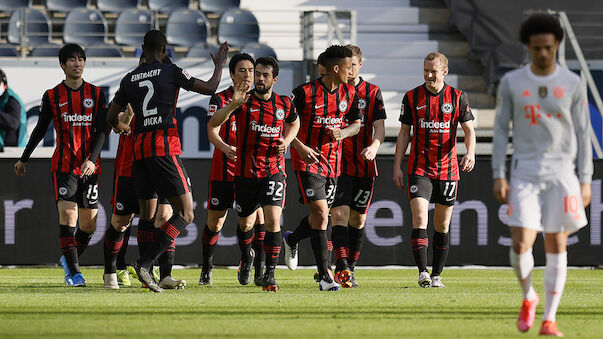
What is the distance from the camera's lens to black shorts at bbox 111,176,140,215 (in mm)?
9453

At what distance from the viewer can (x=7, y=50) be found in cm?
1772

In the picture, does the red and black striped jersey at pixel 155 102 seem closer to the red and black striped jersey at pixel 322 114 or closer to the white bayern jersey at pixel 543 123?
the red and black striped jersey at pixel 322 114

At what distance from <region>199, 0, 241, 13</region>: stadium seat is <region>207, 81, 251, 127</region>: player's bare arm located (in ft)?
36.8

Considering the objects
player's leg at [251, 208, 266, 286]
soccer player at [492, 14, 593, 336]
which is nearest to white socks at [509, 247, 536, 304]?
soccer player at [492, 14, 593, 336]

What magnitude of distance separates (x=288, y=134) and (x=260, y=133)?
27 cm

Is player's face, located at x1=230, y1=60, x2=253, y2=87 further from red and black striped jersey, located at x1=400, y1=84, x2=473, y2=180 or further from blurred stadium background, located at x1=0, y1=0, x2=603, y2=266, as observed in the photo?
blurred stadium background, located at x1=0, y1=0, x2=603, y2=266

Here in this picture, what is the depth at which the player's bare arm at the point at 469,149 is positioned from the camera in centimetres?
933

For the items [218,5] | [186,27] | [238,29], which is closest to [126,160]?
[238,29]

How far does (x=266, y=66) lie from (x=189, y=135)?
7014mm

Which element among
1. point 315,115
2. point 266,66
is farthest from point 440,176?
point 266,66

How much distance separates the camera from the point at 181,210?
27.0ft

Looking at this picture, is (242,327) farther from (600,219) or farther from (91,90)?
(600,219)

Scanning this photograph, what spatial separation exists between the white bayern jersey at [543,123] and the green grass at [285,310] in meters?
0.90

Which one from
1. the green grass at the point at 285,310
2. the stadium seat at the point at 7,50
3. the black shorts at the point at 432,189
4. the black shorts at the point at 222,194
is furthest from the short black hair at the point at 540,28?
the stadium seat at the point at 7,50
